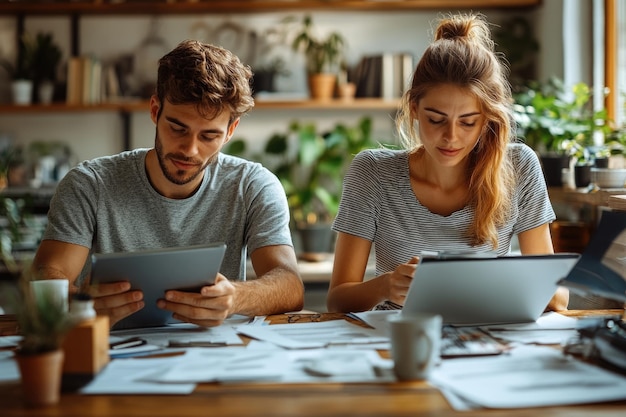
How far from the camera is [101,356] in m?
1.32

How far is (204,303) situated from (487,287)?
569 millimetres

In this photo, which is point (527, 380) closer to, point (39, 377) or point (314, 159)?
point (39, 377)

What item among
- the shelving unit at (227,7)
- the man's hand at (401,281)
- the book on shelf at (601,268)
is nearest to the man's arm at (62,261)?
the man's hand at (401,281)

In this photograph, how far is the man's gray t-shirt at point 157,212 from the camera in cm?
206

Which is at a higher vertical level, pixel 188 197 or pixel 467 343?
pixel 188 197

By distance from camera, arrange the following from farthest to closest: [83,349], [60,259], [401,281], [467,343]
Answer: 1. [60,259]
2. [401,281]
3. [467,343]
4. [83,349]

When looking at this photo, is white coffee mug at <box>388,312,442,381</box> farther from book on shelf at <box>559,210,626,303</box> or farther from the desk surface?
book on shelf at <box>559,210,626,303</box>

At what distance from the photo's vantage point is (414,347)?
1.26m

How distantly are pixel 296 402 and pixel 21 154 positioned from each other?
3619mm

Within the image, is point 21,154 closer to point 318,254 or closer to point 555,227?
point 318,254

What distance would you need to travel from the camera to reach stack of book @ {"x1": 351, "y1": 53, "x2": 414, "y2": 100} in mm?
4223

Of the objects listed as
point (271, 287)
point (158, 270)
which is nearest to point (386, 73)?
point (271, 287)

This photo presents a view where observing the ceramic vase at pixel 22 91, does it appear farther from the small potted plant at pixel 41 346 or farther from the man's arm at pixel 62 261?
the small potted plant at pixel 41 346

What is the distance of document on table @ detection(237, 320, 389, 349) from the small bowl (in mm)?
1278
